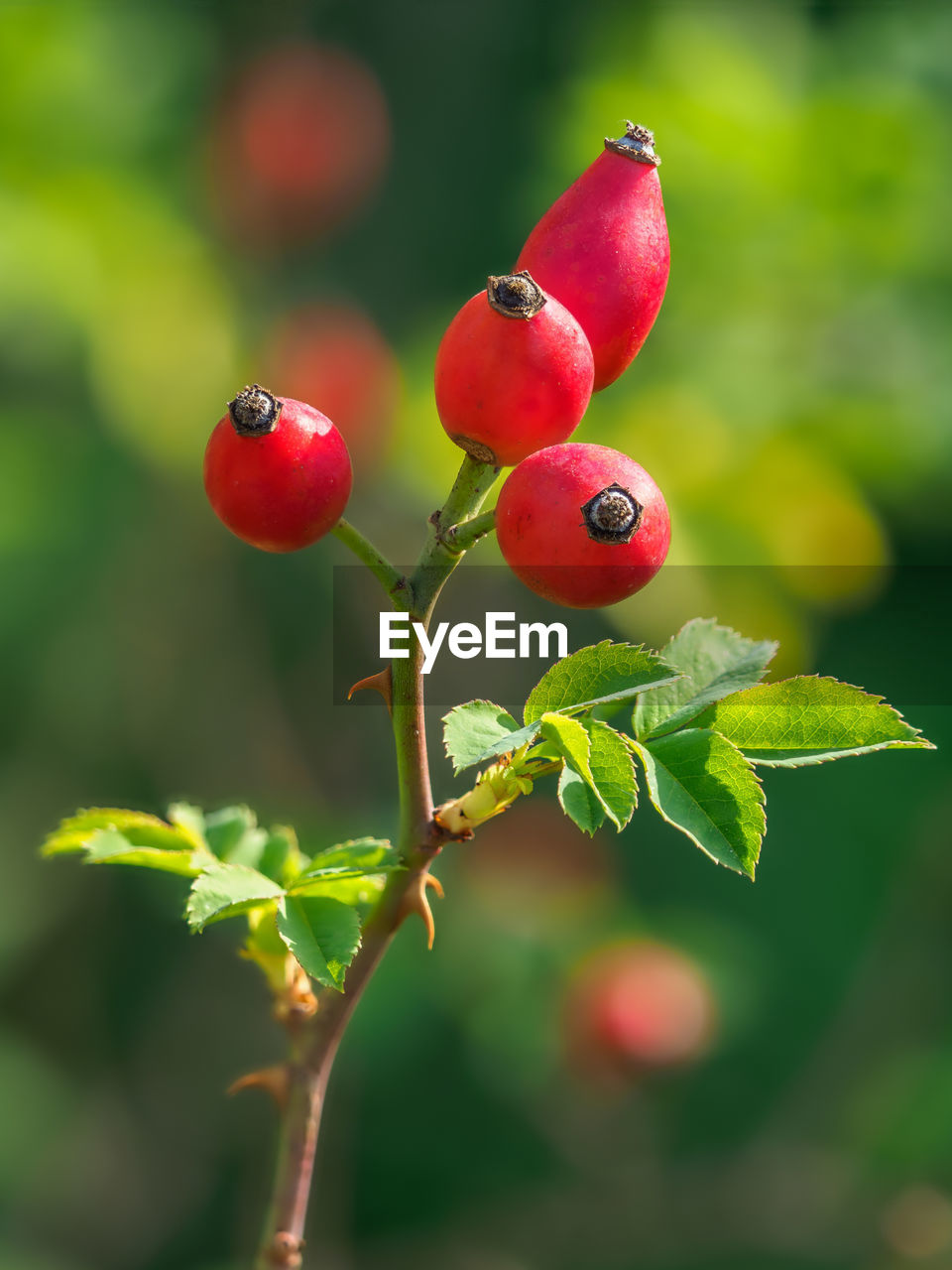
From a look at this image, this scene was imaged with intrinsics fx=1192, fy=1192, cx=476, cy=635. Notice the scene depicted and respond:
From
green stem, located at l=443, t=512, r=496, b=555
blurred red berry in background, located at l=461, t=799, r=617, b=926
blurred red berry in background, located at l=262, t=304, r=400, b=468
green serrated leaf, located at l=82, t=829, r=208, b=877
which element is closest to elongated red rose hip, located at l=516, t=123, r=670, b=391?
green stem, located at l=443, t=512, r=496, b=555

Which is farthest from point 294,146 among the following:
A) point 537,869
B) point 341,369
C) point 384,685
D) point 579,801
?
point 579,801

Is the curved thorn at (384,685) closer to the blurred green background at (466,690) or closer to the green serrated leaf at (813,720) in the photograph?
the green serrated leaf at (813,720)

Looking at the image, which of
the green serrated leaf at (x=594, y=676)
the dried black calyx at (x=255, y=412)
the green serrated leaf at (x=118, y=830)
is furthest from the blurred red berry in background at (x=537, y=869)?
the dried black calyx at (x=255, y=412)

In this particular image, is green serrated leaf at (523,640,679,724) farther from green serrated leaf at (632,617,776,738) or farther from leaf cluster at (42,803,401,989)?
leaf cluster at (42,803,401,989)

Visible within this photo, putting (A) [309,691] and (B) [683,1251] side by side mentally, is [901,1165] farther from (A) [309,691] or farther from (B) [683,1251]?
(A) [309,691]

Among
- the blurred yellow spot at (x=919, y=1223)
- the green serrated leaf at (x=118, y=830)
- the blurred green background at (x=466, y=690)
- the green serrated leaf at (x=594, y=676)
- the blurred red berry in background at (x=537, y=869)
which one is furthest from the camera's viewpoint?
the blurred red berry in background at (x=537, y=869)

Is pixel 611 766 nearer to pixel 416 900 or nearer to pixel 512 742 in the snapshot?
pixel 512 742

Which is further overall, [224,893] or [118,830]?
[118,830]

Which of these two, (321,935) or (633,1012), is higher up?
(321,935)
